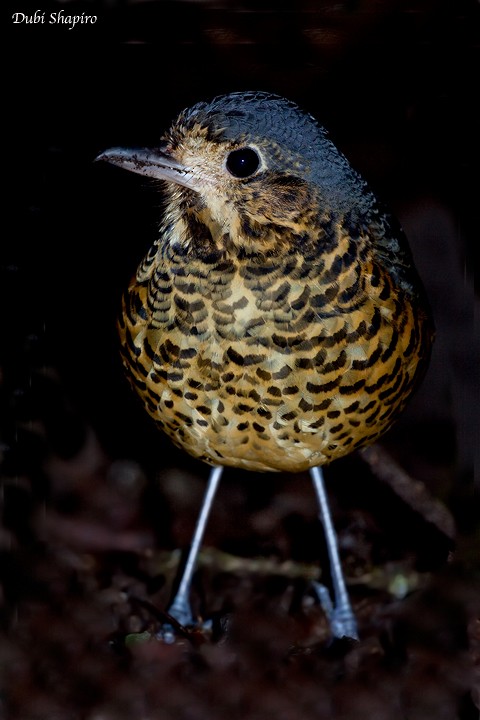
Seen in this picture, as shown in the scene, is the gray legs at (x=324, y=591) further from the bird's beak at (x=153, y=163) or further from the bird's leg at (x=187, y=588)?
the bird's beak at (x=153, y=163)

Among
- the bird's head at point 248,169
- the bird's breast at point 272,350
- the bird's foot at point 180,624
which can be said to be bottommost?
the bird's foot at point 180,624

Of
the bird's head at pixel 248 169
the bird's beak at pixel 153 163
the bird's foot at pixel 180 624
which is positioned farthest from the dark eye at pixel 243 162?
the bird's foot at pixel 180 624

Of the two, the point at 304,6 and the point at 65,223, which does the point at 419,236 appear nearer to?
the point at 304,6

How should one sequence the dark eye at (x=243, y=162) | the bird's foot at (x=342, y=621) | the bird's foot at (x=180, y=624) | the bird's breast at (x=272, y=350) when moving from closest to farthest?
1. the dark eye at (x=243, y=162)
2. the bird's breast at (x=272, y=350)
3. the bird's foot at (x=180, y=624)
4. the bird's foot at (x=342, y=621)

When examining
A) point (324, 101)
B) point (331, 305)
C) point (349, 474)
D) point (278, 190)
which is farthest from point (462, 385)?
point (278, 190)

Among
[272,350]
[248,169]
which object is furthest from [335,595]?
[248,169]

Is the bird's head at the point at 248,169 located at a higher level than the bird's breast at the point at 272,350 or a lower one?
higher

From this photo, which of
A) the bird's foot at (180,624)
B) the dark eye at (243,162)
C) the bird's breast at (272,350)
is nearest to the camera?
the dark eye at (243,162)
